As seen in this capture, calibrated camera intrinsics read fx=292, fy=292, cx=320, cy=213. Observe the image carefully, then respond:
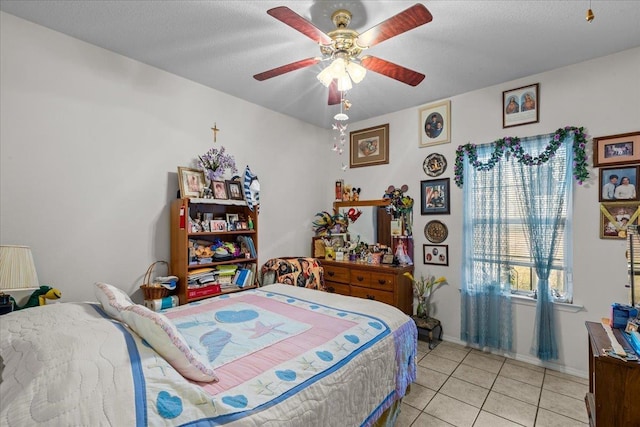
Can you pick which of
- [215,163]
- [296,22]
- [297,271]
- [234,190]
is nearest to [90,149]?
[215,163]

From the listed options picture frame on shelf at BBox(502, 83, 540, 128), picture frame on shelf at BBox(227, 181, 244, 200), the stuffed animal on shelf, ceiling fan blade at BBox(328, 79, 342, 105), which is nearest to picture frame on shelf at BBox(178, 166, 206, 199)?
picture frame on shelf at BBox(227, 181, 244, 200)

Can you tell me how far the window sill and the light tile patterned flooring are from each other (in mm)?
583

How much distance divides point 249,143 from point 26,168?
1.95 metres

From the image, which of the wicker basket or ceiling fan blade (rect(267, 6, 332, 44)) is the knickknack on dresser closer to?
the wicker basket

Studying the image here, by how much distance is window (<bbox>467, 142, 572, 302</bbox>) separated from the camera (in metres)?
2.71

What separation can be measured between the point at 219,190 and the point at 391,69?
1955mm

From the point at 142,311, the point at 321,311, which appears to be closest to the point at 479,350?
the point at 321,311

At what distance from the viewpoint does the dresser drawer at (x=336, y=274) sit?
3.65 m

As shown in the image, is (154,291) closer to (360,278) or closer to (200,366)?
(200,366)

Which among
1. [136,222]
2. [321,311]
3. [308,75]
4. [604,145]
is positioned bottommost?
[321,311]

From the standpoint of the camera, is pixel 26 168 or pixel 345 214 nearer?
pixel 26 168

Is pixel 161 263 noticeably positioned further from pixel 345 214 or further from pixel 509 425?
pixel 509 425

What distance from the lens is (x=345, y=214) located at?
13.9 ft

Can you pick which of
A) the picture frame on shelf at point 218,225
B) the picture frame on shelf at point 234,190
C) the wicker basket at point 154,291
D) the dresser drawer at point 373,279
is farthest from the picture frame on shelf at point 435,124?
the wicker basket at point 154,291
